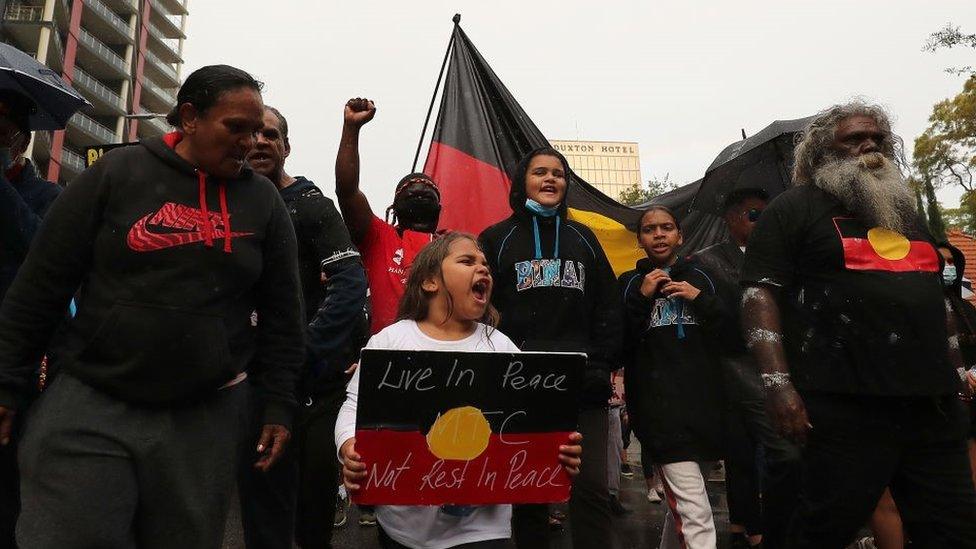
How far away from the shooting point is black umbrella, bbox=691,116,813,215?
5090 mm

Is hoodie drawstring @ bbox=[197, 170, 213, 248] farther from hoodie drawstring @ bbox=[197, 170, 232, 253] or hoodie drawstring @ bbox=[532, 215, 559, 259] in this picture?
hoodie drawstring @ bbox=[532, 215, 559, 259]

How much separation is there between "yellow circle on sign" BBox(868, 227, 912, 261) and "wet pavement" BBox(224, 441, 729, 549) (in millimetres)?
2597

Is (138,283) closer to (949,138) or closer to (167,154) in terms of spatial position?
(167,154)

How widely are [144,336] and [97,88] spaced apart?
48.7m

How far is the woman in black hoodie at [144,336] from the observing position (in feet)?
5.92

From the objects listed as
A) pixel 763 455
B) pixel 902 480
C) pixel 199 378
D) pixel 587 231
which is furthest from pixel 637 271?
pixel 199 378

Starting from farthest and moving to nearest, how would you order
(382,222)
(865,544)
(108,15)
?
1. (108,15)
2. (865,544)
3. (382,222)

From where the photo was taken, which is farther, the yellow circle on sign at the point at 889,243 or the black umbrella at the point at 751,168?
the black umbrella at the point at 751,168

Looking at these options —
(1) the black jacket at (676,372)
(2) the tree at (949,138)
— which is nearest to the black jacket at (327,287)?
(1) the black jacket at (676,372)

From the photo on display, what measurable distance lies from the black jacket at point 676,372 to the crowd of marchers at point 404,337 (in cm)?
1

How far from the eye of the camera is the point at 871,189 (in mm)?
2754

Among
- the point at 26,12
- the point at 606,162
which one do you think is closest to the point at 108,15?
the point at 26,12

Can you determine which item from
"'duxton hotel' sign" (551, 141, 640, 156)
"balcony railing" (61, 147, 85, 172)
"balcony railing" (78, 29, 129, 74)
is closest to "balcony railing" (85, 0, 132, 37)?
"balcony railing" (78, 29, 129, 74)

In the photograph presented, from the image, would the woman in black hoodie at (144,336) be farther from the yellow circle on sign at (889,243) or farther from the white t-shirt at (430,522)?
the yellow circle on sign at (889,243)
